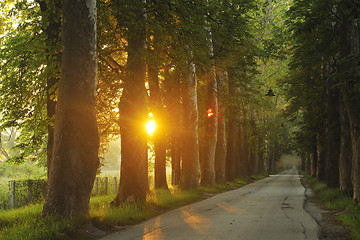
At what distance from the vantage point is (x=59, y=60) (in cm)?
1266

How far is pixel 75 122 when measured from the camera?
29.2 feet

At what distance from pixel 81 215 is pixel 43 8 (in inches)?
368

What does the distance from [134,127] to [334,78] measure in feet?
20.4

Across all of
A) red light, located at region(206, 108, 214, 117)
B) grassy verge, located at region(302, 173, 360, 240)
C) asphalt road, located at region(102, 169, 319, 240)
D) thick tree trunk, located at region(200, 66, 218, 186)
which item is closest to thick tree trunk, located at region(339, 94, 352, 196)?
grassy verge, located at region(302, 173, 360, 240)

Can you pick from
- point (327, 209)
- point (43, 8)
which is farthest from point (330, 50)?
point (43, 8)

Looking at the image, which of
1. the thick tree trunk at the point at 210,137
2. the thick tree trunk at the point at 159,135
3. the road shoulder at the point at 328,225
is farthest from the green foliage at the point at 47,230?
the thick tree trunk at the point at 210,137

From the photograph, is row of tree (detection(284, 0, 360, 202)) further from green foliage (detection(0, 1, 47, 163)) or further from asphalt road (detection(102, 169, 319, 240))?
green foliage (detection(0, 1, 47, 163))

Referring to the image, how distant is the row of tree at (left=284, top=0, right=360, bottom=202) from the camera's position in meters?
10.4

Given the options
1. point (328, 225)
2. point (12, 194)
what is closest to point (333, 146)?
point (328, 225)

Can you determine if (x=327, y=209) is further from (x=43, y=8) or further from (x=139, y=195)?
(x=43, y=8)

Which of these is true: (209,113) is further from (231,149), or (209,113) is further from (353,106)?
(353,106)

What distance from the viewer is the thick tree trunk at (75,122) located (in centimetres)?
866

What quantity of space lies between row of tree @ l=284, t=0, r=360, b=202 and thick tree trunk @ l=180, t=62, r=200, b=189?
19.1 ft

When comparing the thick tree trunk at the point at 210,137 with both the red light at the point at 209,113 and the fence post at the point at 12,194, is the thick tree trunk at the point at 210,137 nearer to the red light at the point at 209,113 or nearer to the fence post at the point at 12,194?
the red light at the point at 209,113
